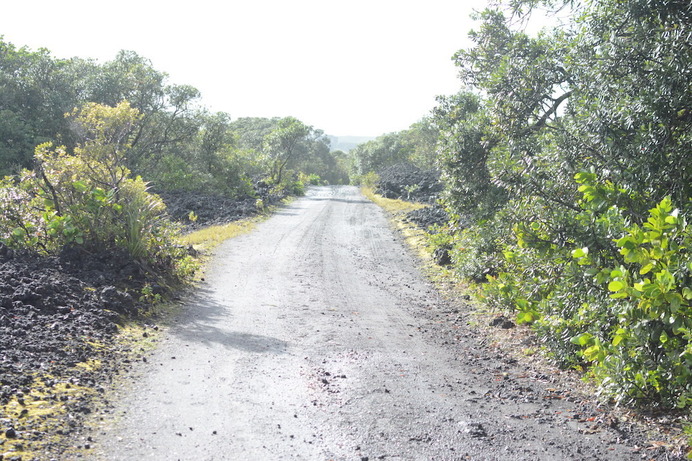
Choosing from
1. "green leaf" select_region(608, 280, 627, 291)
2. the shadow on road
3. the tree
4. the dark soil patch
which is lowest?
the shadow on road

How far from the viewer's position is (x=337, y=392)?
5297 mm

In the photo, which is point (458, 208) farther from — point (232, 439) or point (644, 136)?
point (232, 439)

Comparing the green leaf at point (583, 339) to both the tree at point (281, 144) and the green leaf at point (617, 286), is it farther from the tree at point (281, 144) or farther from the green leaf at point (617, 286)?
the tree at point (281, 144)

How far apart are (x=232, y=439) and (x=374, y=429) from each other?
1.11m

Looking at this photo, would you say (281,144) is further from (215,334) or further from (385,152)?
(215,334)

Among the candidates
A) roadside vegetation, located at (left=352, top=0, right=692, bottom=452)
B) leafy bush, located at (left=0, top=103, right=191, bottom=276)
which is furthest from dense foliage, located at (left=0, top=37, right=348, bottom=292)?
roadside vegetation, located at (left=352, top=0, right=692, bottom=452)

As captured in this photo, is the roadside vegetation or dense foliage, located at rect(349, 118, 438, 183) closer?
the roadside vegetation

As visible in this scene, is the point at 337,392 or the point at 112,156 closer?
the point at 337,392

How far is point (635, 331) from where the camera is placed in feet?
14.3

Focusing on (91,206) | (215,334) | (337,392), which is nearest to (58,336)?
(215,334)

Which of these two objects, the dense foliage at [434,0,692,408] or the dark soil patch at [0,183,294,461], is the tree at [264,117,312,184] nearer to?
the dark soil patch at [0,183,294,461]

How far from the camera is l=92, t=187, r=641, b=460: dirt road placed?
4.18m

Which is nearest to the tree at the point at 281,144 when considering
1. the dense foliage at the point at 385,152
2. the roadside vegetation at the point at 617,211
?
the dense foliage at the point at 385,152

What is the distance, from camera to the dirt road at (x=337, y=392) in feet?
13.7
